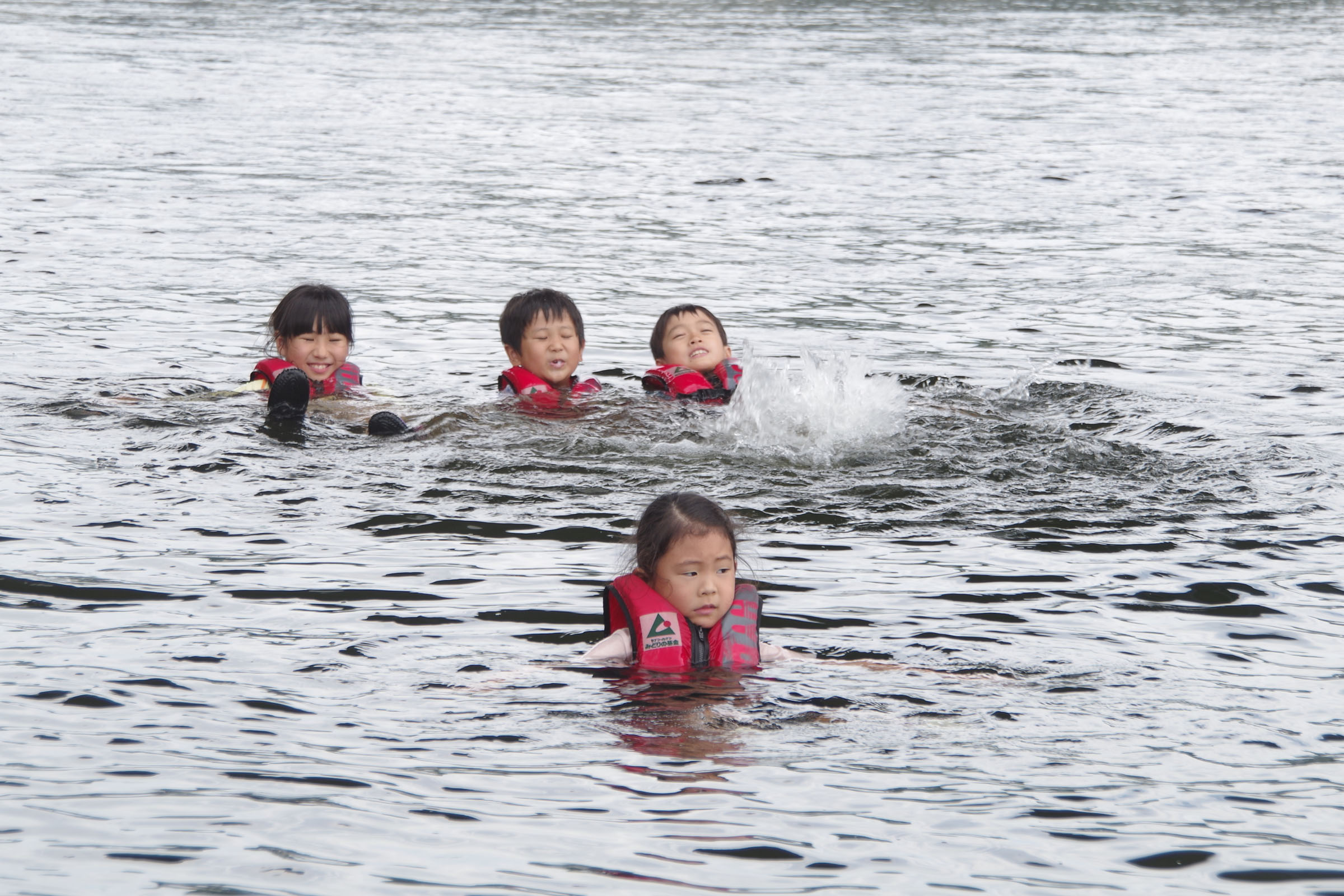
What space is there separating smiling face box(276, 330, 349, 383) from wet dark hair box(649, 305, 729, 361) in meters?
1.96

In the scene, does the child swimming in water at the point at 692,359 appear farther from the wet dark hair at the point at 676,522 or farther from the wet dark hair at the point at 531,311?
the wet dark hair at the point at 676,522

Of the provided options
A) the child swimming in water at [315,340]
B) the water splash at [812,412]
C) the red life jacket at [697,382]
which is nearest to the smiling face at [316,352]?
the child swimming in water at [315,340]

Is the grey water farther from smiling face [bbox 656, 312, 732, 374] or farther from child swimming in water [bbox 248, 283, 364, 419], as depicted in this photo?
smiling face [bbox 656, 312, 732, 374]

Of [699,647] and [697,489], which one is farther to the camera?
[697,489]

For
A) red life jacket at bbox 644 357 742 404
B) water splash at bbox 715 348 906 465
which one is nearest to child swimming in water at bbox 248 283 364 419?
red life jacket at bbox 644 357 742 404

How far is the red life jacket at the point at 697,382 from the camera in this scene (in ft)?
33.3

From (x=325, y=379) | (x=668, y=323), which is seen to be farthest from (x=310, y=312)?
(x=668, y=323)

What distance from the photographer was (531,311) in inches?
392

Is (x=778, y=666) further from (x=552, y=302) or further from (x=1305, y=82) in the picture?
(x=1305, y=82)

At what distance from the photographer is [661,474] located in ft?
27.8

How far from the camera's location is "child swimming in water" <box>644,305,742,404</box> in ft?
33.4

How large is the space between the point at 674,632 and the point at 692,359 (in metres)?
4.70

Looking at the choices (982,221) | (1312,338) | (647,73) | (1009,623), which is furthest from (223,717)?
(647,73)

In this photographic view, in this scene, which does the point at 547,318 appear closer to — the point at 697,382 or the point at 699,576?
the point at 697,382
